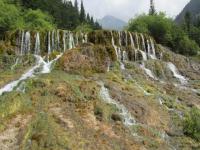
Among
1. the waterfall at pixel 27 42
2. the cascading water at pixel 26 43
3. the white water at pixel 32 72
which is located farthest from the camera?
the waterfall at pixel 27 42

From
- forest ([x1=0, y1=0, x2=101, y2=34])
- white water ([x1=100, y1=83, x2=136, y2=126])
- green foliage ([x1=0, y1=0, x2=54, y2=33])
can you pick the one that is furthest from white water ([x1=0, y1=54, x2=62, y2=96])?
green foliage ([x1=0, y1=0, x2=54, y2=33])

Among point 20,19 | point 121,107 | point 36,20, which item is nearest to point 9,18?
point 20,19

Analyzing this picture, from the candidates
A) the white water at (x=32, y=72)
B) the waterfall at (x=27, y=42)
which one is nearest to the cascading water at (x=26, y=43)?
the waterfall at (x=27, y=42)

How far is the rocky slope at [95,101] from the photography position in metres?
24.3

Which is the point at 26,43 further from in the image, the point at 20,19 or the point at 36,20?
the point at 36,20

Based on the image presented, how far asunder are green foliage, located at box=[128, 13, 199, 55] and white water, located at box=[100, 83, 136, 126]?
45644 millimetres

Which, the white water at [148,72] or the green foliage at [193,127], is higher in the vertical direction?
the white water at [148,72]

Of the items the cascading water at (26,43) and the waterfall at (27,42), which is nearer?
the cascading water at (26,43)

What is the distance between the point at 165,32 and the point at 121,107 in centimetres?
5357

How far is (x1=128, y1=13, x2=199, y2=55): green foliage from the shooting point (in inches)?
3000

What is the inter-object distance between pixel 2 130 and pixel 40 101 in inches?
195

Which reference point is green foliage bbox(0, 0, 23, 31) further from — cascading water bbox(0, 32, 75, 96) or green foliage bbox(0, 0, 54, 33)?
cascading water bbox(0, 32, 75, 96)

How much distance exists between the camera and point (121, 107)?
30297mm

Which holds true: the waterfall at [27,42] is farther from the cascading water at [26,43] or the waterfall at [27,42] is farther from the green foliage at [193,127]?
the green foliage at [193,127]
